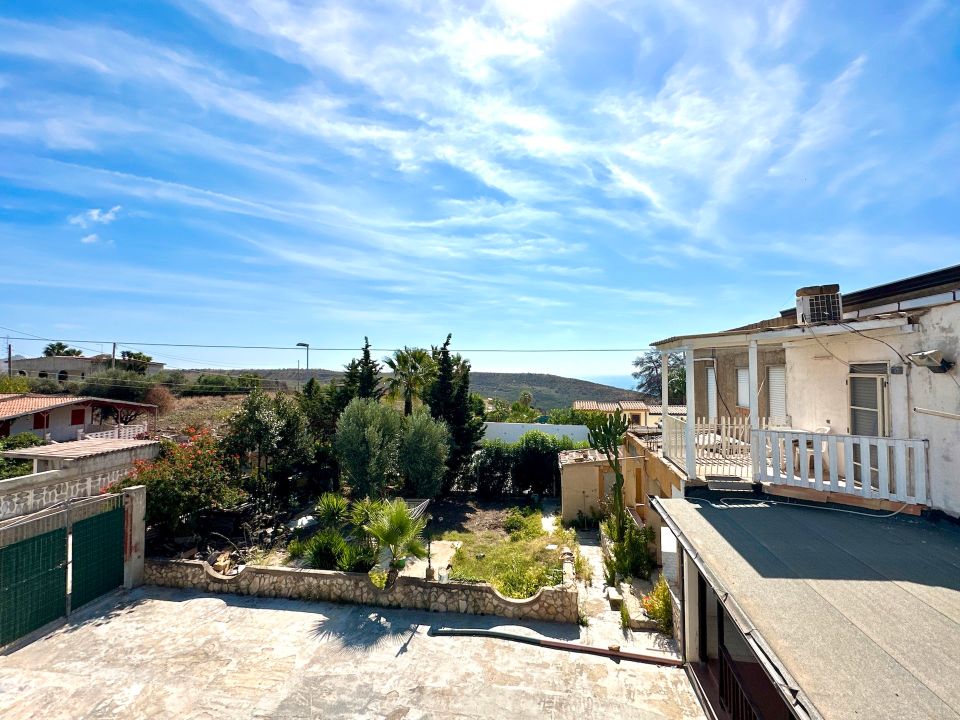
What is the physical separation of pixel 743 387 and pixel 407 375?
52.5ft

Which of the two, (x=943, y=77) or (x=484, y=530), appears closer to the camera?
(x=943, y=77)

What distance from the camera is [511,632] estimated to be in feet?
29.1

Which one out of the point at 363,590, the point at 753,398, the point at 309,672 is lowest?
the point at 309,672

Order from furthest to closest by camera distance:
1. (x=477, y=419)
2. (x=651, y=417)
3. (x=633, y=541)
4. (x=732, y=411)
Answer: (x=651, y=417) → (x=477, y=419) → (x=732, y=411) → (x=633, y=541)

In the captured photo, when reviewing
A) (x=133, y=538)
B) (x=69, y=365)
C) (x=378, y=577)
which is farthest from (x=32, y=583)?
(x=69, y=365)

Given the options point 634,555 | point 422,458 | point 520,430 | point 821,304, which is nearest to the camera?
point 821,304

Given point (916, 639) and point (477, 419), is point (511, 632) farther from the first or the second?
point (477, 419)

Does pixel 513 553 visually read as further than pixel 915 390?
Yes

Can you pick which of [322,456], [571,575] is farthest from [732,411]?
[322,456]

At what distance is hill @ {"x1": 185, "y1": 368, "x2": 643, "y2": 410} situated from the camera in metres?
72.8

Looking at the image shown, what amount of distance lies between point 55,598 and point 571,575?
10865 millimetres

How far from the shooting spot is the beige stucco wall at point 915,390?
251 inches

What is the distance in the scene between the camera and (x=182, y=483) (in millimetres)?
11844

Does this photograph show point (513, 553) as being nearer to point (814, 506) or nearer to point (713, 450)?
point (713, 450)
